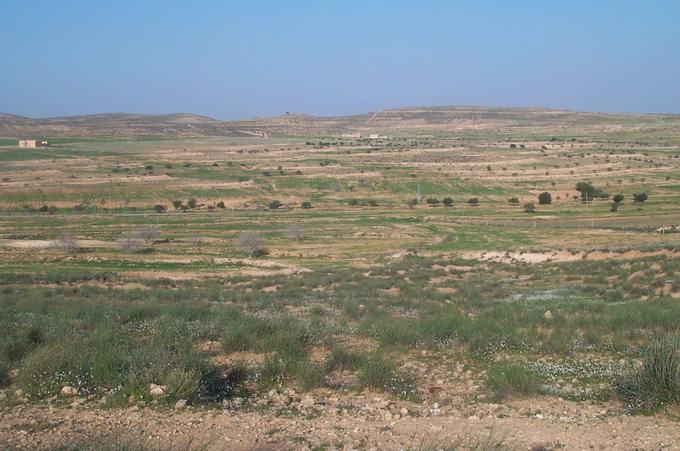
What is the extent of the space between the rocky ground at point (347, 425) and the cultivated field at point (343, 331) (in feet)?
0.11

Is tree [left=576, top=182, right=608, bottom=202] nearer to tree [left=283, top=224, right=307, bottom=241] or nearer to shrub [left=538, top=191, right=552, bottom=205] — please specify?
shrub [left=538, top=191, right=552, bottom=205]

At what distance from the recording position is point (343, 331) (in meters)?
12.8

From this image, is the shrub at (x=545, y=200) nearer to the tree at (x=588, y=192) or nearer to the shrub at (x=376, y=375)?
the tree at (x=588, y=192)

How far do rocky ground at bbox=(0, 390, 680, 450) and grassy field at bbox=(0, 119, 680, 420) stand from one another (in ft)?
1.32

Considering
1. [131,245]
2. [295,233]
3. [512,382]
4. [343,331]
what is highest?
[512,382]

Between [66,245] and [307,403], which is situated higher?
[307,403]

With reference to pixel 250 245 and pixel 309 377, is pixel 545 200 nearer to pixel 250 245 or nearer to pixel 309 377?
pixel 250 245

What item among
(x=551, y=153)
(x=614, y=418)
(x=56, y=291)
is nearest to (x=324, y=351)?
(x=614, y=418)

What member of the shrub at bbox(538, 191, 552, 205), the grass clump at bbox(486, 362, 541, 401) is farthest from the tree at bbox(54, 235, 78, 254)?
the shrub at bbox(538, 191, 552, 205)

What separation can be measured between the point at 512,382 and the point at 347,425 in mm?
2564

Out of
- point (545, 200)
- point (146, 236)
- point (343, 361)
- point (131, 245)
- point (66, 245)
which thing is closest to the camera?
point (343, 361)

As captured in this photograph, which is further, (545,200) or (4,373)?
(545,200)

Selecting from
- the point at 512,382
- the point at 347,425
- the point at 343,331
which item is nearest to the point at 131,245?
the point at 343,331

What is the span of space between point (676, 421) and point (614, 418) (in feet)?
2.26
